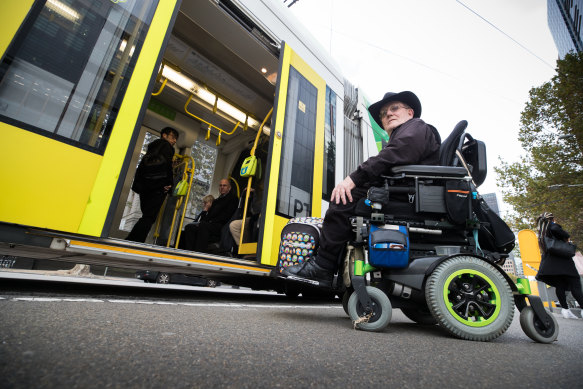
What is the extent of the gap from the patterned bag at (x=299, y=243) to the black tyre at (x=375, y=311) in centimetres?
52

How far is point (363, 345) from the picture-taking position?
97 centimetres

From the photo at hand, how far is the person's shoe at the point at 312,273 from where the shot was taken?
5.15 feet

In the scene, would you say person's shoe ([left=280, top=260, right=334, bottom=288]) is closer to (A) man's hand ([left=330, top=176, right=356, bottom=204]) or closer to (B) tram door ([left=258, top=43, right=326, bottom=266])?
(A) man's hand ([left=330, top=176, right=356, bottom=204])

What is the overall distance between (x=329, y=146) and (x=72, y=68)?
2940 mm

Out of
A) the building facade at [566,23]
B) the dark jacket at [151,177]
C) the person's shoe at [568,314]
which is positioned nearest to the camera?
the dark jacket at [151,177]

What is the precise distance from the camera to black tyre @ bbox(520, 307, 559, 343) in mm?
1360

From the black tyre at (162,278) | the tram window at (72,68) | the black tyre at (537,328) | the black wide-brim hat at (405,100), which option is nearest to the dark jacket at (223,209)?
the black tyre at (162,278)

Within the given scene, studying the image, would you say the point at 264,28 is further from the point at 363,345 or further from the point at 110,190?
the point at 363,345

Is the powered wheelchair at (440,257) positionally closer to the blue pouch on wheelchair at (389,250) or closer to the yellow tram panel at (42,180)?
the blue pouch on wheelchair at (389,250)

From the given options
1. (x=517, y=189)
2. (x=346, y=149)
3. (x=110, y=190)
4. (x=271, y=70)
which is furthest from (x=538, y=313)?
(x=517, y=189)

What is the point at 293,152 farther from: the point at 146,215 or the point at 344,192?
the point at 146,215

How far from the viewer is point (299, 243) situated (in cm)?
191

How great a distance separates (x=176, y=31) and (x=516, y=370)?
5.20 meters

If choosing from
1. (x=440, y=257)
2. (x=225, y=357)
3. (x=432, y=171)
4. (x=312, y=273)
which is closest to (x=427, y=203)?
(x=432, y=171)
